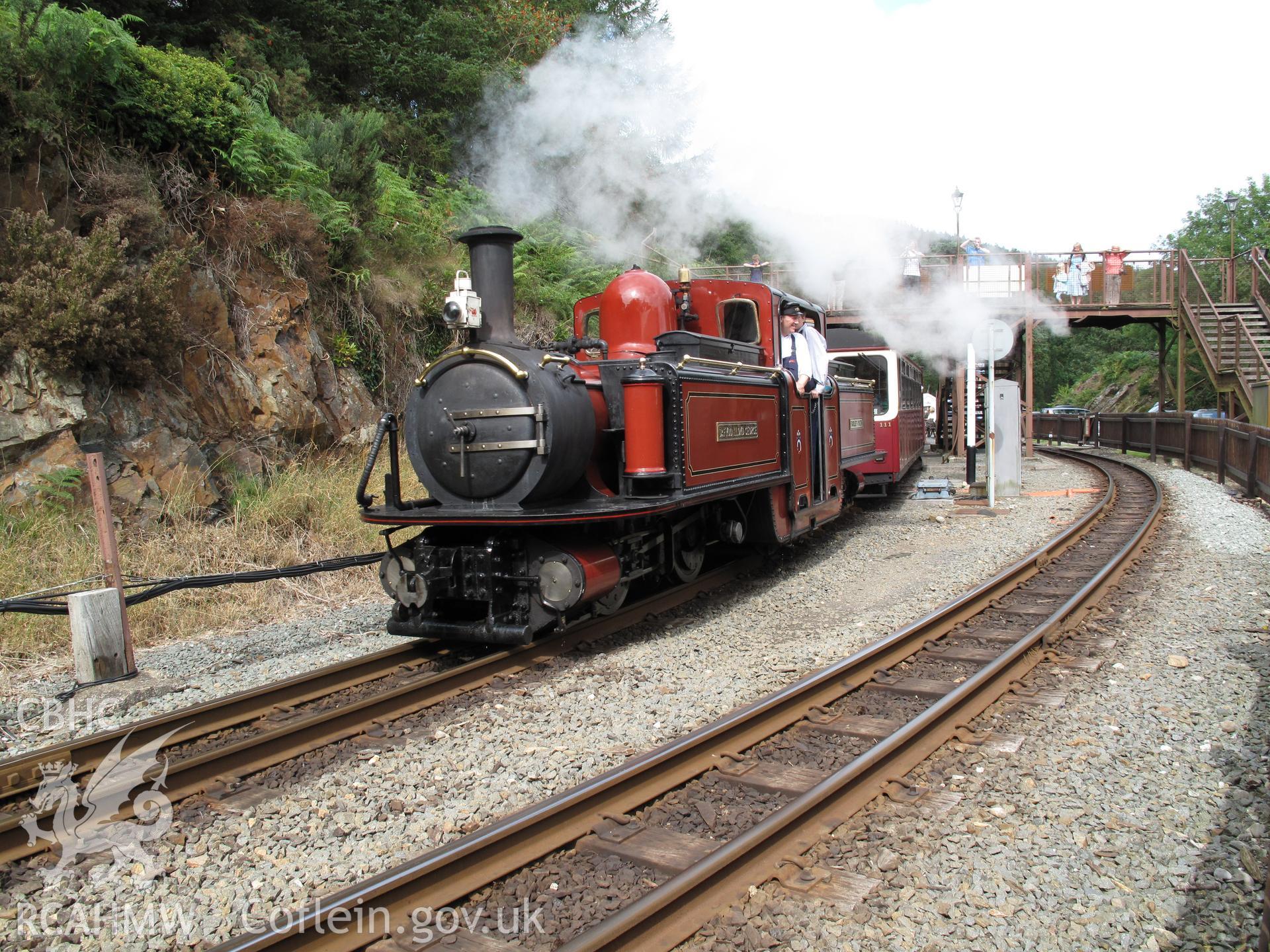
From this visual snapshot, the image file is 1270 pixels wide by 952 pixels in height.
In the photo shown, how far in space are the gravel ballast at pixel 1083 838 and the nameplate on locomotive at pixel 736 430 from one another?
105 inches

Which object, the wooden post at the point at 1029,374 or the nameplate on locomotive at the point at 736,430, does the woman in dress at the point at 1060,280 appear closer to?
the wooden post at the point at 1029,374

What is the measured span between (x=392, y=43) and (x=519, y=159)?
365 cm

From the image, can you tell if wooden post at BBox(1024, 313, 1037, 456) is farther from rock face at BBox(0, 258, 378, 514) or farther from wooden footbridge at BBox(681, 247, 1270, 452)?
rock face at BBox(0, 258, 378, 514)

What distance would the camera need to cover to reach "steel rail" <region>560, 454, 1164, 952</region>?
8.72 ft

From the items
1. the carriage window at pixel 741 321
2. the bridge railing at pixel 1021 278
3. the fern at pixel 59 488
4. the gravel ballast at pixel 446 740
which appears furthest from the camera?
the bridge railing at pixel 1021 278

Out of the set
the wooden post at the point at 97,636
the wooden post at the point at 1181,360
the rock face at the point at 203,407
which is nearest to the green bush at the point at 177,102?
the rock face at the point at 203,407

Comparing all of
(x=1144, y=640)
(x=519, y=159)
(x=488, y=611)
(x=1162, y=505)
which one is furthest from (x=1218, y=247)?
(x=488, y=611)

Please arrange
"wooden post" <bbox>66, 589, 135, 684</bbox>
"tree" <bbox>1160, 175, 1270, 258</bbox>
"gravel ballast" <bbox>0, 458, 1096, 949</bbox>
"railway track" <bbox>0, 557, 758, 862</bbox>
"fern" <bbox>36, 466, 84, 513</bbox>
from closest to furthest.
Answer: "gravel ballast" <bbox>0, 458, 1096, 949</bbox> → "railway track" <bbox>0, 557, 758, 862</bbox> → "wooden post" <bbox>66, 589, 135, 684</bbox> → "fern" <bbox>36, 466, 84, 513</bbox> → "tree" <bbox>1160, 175, 1270, 258</bbox>

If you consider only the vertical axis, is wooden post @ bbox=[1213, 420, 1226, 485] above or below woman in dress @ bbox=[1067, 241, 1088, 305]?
below

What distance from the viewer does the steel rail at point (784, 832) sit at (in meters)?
2.66

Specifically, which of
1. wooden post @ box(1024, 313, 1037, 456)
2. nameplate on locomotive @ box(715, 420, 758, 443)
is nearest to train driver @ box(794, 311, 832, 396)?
nameplate on locomotive @ box(715, 420, 758, 443)

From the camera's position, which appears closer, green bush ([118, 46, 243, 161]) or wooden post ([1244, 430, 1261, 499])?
green bush ([118, 46, 243, 161])

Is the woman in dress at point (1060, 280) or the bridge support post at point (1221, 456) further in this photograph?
the woman in dress at point (1060, 280)

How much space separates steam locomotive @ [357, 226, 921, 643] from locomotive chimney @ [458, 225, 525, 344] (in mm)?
10
